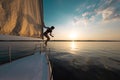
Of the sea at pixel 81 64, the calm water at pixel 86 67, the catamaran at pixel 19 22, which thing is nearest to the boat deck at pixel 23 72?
the catamaran at pixel 19 22

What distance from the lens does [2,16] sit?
3871mm

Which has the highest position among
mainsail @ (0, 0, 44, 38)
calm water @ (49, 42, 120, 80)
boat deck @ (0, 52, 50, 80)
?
mainsail @ (0, 0, 44, 38)

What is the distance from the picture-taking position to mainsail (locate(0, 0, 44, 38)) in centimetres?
391

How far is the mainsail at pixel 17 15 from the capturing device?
391 cm

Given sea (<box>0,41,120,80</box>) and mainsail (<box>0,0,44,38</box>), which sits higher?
mainsail (<box>0,0,44,38</box>)

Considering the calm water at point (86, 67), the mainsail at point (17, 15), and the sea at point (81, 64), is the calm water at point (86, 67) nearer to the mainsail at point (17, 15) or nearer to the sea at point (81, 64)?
the sea at point (81, 64)

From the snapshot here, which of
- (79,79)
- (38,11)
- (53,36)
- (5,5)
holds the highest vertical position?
(38,11)

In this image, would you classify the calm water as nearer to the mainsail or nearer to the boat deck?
the boat deck

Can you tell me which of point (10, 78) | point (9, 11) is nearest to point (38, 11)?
point (9, 11)

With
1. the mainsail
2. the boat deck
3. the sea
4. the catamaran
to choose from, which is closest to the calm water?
the sea

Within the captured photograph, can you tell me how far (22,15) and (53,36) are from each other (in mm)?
4292

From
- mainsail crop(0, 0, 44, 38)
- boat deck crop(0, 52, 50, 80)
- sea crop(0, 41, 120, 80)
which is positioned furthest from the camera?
sea crop(0, 41, 120, 80)

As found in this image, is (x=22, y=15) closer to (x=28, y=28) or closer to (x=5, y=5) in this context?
(x=28, y=28)

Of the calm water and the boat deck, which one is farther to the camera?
the calm water
